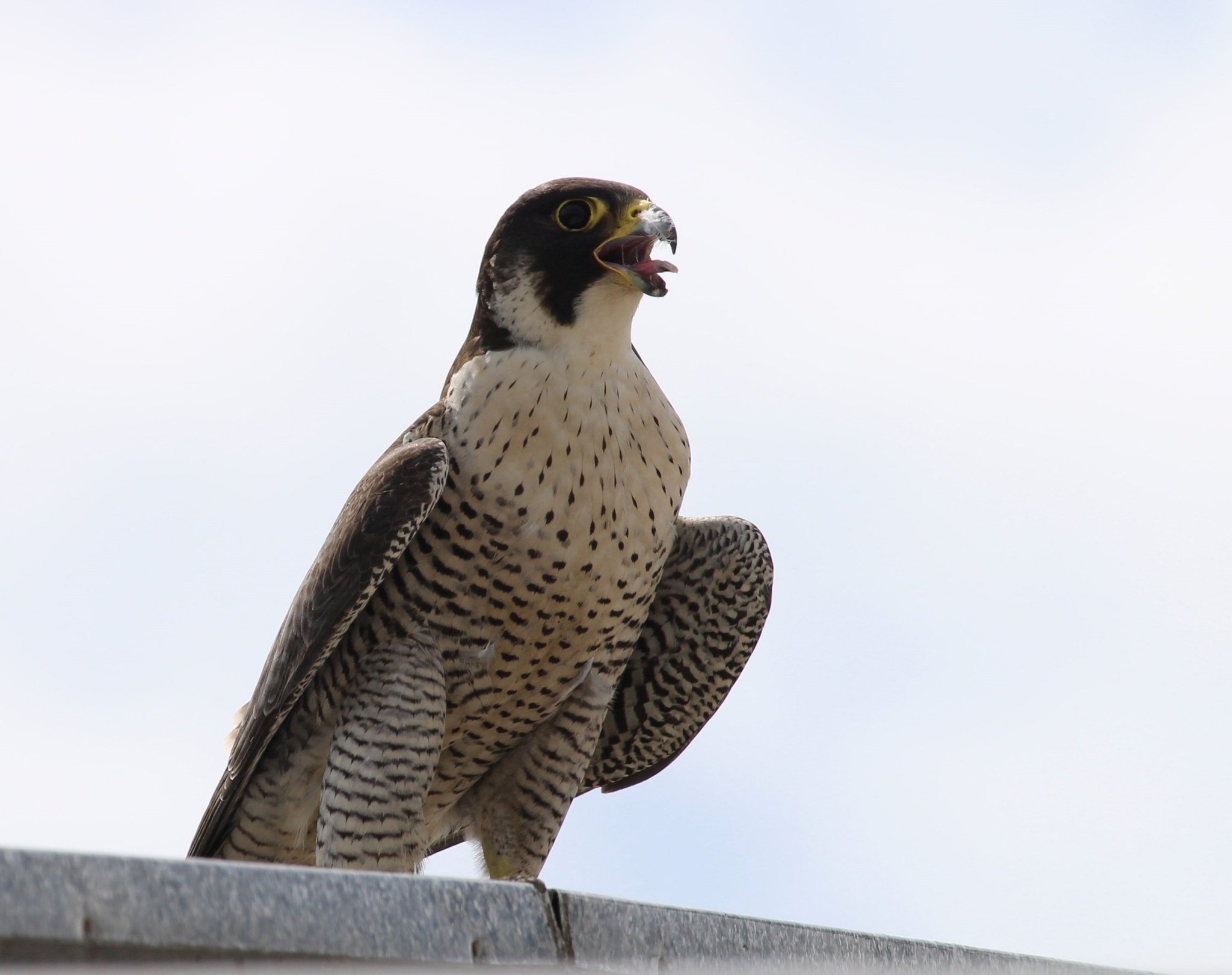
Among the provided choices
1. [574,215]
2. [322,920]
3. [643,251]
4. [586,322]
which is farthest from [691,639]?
[322,920]

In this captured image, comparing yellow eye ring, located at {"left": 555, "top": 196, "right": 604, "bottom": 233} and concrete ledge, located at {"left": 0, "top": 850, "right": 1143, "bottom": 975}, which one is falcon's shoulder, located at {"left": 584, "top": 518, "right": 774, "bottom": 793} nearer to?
yellow eye ring, located at {"left": 555, "top": 196, "right": 604, "bottom": 233}

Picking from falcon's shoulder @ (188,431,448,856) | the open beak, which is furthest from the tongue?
falcon's shoulder @ (188,431,448,856)

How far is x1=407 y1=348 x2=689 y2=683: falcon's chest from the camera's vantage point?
12.6 ft

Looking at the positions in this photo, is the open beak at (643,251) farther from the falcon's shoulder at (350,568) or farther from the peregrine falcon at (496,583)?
the falcon's shoulder at (350,568)

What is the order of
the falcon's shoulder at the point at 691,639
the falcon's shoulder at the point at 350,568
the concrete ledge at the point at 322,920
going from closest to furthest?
the concrete ledge at the point at 322,920 → the falcon's shoulder at the point at 350,568 → the falcon's shoulder at the point at 691,639

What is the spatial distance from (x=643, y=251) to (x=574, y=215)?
227 mm

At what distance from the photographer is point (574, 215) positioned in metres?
4.06

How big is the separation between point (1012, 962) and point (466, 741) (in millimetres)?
1831

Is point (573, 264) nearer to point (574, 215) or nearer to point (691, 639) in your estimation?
point (574, 215)

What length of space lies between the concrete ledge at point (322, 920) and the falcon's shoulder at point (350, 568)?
1792mm

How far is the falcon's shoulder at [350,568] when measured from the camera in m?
3.79

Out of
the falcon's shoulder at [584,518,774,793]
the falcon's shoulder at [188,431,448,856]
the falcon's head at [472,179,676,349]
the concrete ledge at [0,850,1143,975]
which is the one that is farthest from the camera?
the falcon's shoulder at [584,518,774,793]

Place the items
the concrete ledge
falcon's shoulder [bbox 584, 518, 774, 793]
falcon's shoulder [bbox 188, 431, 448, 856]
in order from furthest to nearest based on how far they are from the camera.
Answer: falcon's shoulder [bbox 584, 518, 774, 793]
falcon's shoulder [bbox 188, 431, 448, 856]
the concrete ledge

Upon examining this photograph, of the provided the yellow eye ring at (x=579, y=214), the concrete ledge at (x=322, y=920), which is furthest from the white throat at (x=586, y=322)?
the concrete ledge at (x=322, y=920)
